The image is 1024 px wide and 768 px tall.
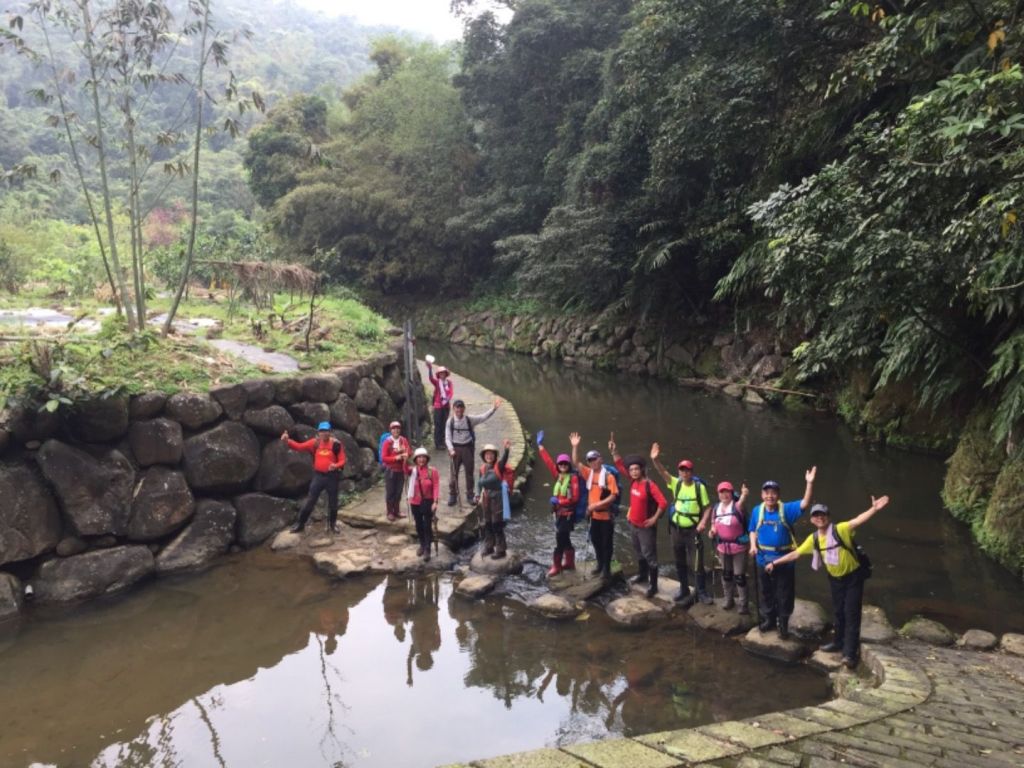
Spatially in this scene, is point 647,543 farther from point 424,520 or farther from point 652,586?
point 424,520

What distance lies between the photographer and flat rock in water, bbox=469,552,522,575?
9047 millimetres

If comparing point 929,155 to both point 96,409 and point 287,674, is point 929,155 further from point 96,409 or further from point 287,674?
point 96,409

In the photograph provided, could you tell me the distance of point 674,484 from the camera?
8055 millimetres

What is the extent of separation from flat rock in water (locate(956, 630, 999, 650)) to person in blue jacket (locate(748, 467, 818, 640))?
159 cm

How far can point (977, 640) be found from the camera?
22.5ft

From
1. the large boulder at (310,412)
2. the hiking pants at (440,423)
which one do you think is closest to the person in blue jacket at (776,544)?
the large boulder at (310,412)

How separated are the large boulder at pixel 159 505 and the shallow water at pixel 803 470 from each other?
14.7 feet

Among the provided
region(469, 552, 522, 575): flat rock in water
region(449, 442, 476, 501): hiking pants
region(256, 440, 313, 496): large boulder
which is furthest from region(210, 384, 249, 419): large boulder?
region(469, 552, 522, 575): flat rock in water

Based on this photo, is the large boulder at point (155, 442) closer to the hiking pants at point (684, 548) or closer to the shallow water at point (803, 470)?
the shallow water at point (803, 470)

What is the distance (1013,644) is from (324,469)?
314 inches

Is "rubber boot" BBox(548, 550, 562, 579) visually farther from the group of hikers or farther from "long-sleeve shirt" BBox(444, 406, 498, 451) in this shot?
"long-sleeve shirt" BBox(444, 406, 498, 451)

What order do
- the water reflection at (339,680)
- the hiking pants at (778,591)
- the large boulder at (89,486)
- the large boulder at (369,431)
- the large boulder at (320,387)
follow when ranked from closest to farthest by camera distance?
1. the water reflection at (339,680)
2. the hiking pants at (778,591)
3. the large boulder at (89,486)
4. the large boulder at (320,387)
5. the large boulder at (369,431)

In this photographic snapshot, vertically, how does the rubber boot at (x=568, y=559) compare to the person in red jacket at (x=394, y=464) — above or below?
below

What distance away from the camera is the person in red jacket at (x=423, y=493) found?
9016 mm
